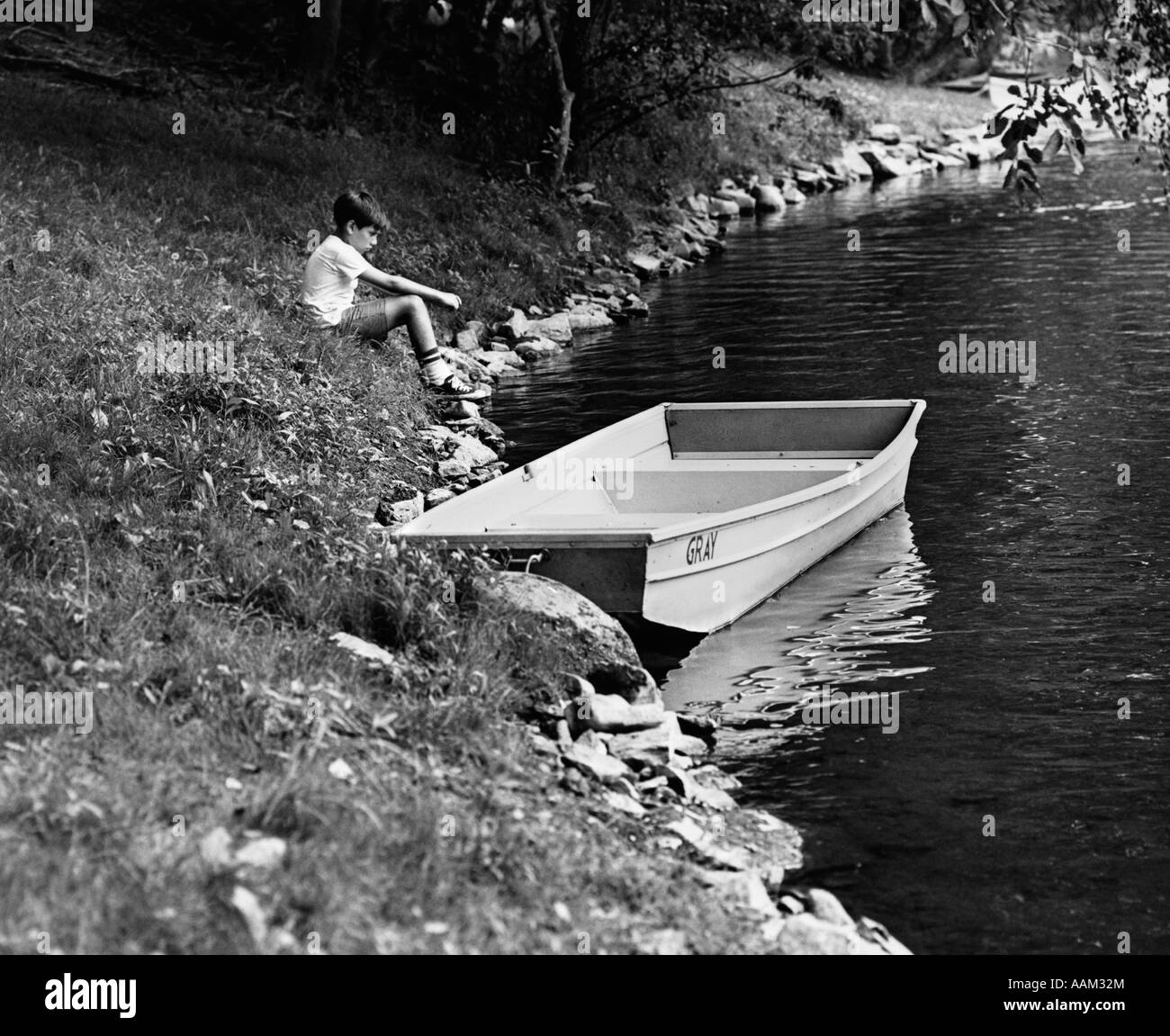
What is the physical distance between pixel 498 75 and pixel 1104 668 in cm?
2136

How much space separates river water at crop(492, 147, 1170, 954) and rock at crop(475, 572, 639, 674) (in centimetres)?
81

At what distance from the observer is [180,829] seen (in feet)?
18.0

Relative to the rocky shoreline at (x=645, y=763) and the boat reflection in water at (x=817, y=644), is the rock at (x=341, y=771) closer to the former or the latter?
the rocky shoreline at (x=645, y=763)

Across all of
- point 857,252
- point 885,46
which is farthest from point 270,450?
point 885,46

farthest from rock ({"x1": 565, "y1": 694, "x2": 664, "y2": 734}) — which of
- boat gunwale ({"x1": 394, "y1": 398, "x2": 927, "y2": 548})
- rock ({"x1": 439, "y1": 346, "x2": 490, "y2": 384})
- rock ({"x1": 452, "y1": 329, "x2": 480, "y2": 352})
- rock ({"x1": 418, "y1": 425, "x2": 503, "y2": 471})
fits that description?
rock ({"x1": 452, "y1": 329, "x2": 480, "y2": 352})

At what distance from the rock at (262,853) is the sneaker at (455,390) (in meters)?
9.94

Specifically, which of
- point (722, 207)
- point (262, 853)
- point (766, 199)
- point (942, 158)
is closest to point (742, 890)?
point (262, 853)

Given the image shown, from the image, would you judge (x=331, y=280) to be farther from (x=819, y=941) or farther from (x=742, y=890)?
(x=819, y=941)

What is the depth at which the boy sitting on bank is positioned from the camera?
1348cm

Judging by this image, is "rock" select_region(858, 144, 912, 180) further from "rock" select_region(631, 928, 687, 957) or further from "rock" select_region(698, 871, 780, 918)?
"rock" select_region(631, 928, 687, 957)

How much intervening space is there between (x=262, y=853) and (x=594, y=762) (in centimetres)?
225
